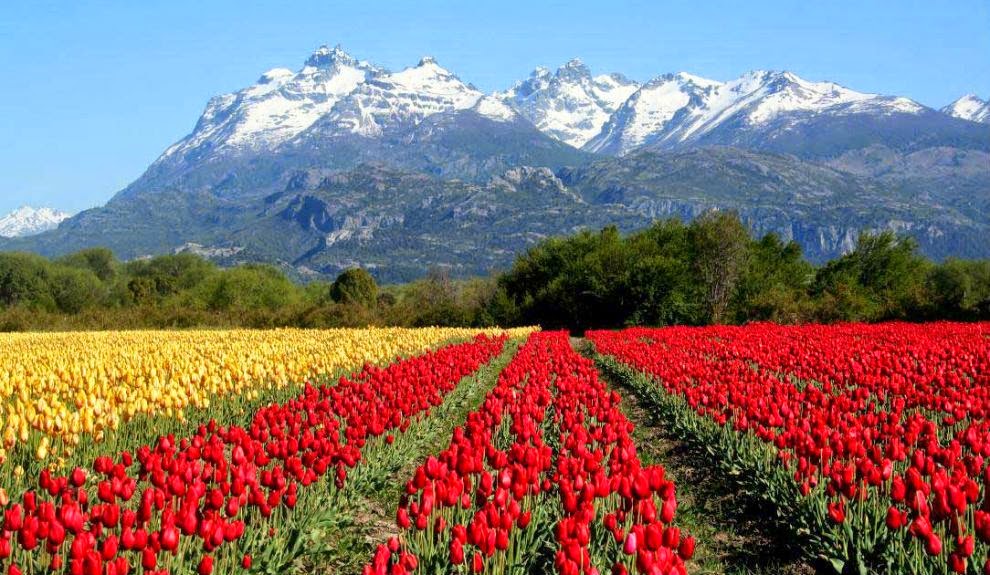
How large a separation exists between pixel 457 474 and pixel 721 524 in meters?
3.97

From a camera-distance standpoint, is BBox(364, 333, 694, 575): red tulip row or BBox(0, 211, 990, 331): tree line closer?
BBox(364, 333, 694, 575): red tulip row

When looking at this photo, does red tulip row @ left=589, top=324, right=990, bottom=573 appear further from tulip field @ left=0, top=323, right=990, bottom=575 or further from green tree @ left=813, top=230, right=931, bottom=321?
green tree @ left=813, top=230, right=931, bottom=321

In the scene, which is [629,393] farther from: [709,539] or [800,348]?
[709,539]

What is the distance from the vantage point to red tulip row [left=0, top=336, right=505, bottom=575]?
227 inches

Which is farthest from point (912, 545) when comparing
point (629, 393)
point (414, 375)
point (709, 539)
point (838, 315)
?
point (838, 315)

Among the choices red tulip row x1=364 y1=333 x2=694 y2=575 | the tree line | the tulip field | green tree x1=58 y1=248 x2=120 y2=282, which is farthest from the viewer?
green tree x1=58 y1=248 x2=120 y2=282

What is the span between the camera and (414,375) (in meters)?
15.3

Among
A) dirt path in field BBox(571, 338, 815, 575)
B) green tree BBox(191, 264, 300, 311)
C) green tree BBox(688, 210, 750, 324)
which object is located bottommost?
dirt path in field BBox(571, 338, 815, 575)

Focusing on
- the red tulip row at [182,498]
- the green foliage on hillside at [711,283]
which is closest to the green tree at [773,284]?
the green foliage on hillside at [711,283]

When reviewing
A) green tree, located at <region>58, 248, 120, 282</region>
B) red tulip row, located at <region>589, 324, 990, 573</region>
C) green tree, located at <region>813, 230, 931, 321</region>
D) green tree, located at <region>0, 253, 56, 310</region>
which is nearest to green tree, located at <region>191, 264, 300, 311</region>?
Result: green tree, located at <region>0, 253, 56, 310</region>

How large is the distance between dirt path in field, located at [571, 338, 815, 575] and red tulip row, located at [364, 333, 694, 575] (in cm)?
126

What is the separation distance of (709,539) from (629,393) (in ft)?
39.4

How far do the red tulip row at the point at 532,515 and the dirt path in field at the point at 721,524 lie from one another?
1.26m

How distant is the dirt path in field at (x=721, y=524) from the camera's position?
27.6ft
